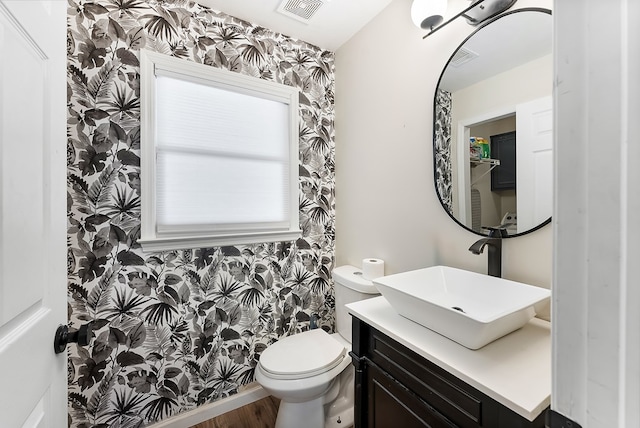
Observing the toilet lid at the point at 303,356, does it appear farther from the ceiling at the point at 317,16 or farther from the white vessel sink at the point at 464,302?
the ceiling at the point at 317,16

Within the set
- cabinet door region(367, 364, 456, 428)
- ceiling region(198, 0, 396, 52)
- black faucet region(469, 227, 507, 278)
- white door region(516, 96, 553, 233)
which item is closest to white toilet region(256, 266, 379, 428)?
cabinet door region(367, 364, 456, 428)

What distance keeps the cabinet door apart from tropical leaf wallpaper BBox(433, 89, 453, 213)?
2.57 ft

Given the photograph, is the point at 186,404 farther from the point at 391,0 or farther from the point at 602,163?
the point at 391,0

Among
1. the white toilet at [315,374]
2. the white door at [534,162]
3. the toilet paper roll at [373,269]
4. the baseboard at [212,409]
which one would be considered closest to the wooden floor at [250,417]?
the baseboard at [212,409]

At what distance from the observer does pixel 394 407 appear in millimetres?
913

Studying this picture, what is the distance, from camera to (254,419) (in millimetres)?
1610

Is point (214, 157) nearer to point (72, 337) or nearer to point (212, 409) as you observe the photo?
point (72, 337)

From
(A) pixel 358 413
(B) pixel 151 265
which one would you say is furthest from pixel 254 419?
(B) pixel 151 265

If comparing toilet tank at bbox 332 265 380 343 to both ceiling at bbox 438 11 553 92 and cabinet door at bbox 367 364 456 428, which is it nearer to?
cabinet door at bbox 367 364 456 428

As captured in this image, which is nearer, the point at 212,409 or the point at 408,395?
the point at 408,395

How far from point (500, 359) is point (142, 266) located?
1621 millimetres

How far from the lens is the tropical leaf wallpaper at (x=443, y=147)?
1263 mm

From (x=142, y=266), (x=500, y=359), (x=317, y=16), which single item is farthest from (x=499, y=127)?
(x=142, y=266)

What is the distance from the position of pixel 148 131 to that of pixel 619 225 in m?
1.75
